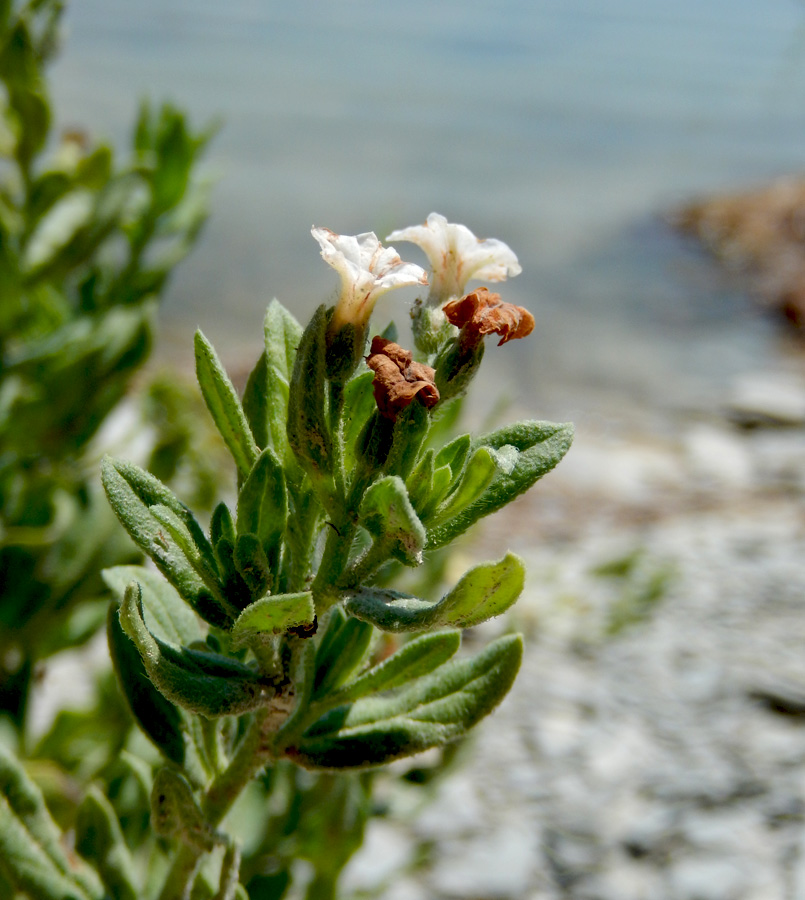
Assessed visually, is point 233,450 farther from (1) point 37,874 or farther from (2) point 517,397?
(2) point 517,397

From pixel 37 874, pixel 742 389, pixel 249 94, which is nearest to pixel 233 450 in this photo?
pixel 37 874

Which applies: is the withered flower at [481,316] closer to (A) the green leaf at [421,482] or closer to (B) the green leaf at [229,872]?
(A) the green leaf at [421,482]

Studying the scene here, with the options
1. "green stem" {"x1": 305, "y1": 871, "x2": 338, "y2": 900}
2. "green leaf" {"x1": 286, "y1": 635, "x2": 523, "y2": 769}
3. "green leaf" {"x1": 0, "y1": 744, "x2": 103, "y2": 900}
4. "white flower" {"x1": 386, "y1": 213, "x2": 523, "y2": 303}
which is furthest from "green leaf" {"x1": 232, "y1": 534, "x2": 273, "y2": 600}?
"green stem" {"x1": 305, "y1": 871, "x2": 338, "y2": 900}

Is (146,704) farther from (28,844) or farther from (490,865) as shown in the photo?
(490,865)

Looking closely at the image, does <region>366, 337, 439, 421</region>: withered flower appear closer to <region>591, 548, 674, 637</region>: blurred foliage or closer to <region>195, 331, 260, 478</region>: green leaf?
<region>195, 331, 260, 478</region>: green leaf

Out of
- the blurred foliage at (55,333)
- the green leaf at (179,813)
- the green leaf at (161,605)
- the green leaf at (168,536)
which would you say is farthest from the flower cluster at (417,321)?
the blurred foliage at (55,333)
